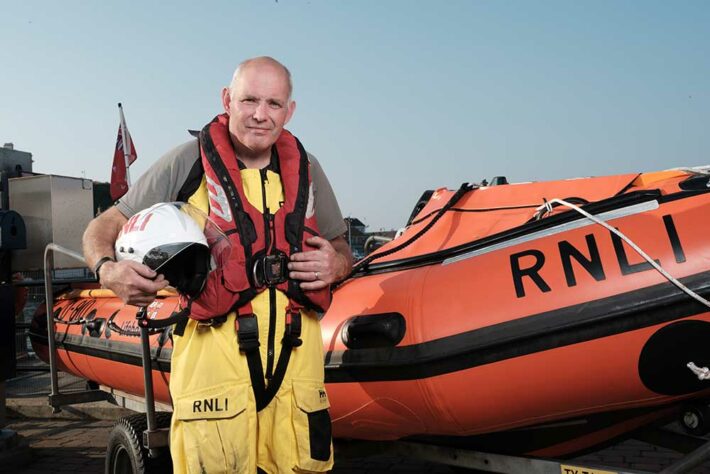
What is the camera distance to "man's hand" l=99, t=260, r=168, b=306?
1.89 metres

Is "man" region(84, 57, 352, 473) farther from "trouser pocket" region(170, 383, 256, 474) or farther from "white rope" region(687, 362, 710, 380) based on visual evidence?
"white rope" region(687, 362, 710, 380)

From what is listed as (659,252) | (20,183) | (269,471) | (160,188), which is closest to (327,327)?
(269,471)

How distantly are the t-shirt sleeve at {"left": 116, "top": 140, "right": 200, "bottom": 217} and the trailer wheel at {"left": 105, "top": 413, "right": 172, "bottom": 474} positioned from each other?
52.3 inches

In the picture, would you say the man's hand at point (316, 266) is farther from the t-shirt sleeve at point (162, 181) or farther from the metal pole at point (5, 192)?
the metal pole at point (5, 192)

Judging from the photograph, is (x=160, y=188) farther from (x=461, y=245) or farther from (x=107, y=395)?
(x=107, y=395)

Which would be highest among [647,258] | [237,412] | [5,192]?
[5,192]

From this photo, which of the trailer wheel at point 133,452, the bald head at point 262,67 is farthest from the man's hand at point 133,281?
the trailer wheel at point 133,452

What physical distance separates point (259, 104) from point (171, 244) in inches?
21.0

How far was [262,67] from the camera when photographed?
2.15m

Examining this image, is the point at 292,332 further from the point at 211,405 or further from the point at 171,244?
the point at 171,244

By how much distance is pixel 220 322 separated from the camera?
210cm

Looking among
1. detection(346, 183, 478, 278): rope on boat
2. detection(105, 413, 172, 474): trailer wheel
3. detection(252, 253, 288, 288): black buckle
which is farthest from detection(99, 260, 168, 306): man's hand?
detection(346, 183, 478, 278): rope on boat

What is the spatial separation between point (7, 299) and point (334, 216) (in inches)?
116

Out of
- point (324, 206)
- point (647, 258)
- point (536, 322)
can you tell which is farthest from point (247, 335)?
point (647, 258)
